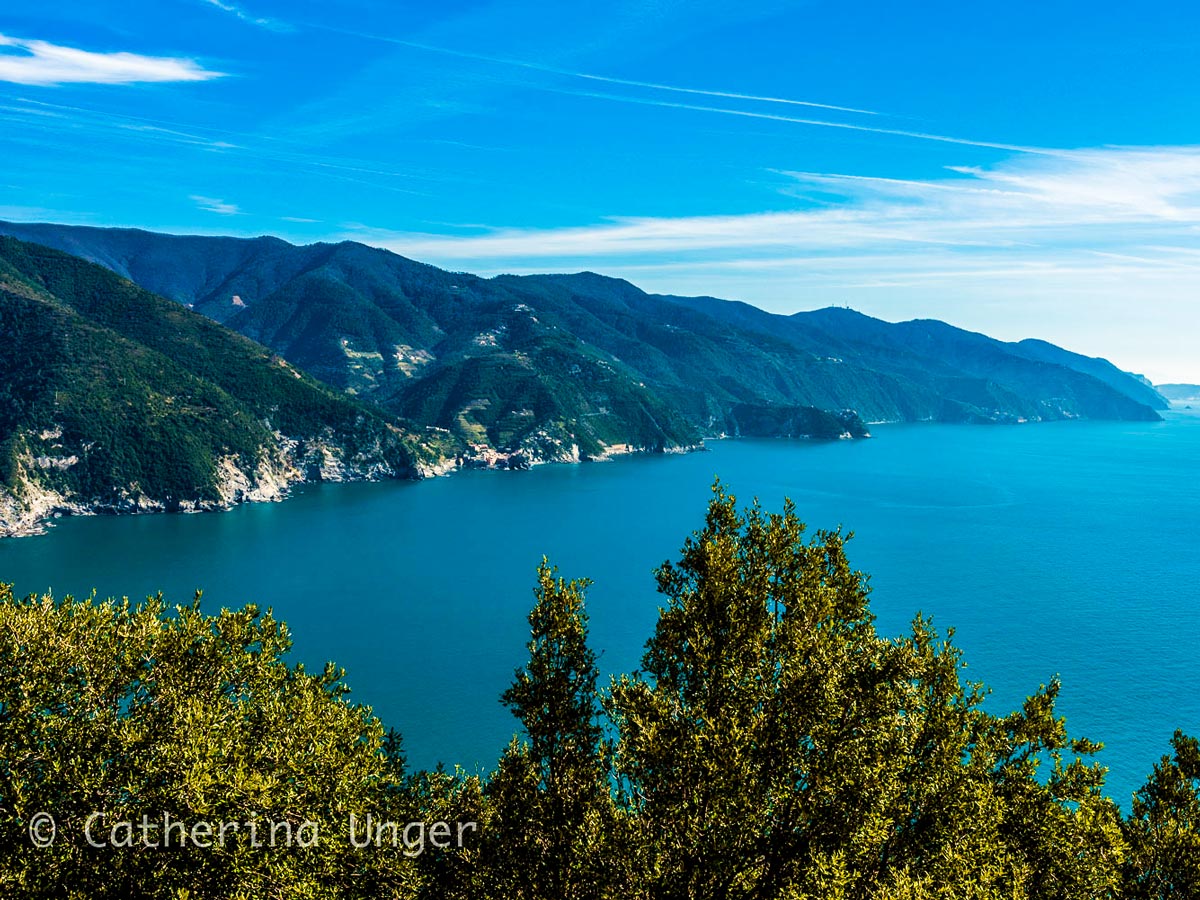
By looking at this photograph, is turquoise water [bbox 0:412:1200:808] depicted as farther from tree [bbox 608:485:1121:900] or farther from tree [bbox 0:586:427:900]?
tree [bbox 608:485:1121:900]

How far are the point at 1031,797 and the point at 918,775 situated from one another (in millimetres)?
7323

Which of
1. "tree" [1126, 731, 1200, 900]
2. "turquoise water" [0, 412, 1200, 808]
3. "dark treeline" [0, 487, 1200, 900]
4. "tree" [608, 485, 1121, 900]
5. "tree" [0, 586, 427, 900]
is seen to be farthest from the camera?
"turquoise water" [0, 412, 1200, 808]

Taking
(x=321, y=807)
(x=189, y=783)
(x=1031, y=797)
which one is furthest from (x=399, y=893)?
(x=1031, y=797)

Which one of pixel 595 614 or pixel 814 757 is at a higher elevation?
pixel 814 757

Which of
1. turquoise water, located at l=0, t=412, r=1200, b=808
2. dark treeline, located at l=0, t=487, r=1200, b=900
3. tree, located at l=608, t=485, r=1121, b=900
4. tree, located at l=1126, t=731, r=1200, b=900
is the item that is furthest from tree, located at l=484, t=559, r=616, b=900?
turquoise water, located at l=0, t=412, r=1200, b=808

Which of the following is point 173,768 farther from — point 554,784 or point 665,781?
point 665,781

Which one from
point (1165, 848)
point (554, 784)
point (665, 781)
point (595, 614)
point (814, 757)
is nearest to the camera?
point (814, 757)

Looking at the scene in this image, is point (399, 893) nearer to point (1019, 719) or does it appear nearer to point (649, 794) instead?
point (649, 794)

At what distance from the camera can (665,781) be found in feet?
83.4

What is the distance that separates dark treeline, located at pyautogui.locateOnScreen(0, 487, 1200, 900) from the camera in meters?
24.2

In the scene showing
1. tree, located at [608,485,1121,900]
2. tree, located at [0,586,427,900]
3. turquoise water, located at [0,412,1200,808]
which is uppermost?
tree, located at [608,485,1121,900]

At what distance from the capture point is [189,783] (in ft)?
84.6

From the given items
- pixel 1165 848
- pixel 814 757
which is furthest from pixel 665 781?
pixel 1165 848

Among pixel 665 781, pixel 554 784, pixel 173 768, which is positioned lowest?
pixel 554 784
